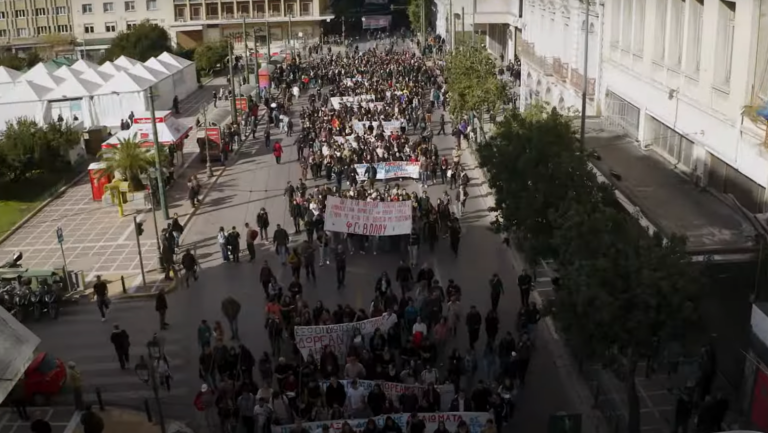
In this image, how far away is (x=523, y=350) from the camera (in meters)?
14.9

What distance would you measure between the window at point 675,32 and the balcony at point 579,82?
733 centimetres

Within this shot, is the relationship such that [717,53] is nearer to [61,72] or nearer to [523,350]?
[523,350]

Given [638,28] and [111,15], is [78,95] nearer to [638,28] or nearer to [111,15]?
[638,28]

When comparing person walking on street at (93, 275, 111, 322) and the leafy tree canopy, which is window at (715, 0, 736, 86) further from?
the leafy tree canopy

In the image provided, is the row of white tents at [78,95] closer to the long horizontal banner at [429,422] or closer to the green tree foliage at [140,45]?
the green tree foliage at [140,45]

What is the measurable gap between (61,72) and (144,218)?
23.5m

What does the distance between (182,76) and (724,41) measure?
44075 millimetres

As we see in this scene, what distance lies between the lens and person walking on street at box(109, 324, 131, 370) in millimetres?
16531

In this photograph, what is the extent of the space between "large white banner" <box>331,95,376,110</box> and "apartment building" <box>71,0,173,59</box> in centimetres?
6590

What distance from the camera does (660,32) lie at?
23938 mm

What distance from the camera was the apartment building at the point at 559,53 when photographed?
3039 cm

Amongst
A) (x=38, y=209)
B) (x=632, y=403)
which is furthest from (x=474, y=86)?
(x=632, y=403)

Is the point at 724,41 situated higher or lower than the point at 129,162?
higher

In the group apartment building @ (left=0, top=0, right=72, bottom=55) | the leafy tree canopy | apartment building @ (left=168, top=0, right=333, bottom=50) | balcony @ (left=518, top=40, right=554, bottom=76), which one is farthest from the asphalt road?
apartment building @ (left=0, top=0, right=72, bottom=55)
